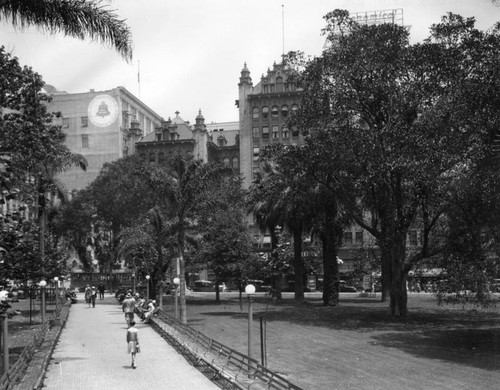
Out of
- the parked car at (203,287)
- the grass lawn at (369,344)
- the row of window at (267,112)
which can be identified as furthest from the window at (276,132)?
the grass lawn at (369,344)

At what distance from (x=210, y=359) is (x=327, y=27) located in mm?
23249

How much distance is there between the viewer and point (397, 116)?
34.2 m

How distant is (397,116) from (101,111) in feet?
251

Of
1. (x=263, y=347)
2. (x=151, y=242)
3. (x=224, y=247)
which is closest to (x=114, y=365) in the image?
(x=263, y=347)

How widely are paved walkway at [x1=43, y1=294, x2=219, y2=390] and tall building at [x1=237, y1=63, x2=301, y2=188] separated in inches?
2697

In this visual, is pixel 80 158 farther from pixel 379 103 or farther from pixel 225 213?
pixel 379 103

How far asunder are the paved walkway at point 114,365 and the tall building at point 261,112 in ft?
225

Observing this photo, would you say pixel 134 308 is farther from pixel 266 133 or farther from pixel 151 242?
pixel 266 133

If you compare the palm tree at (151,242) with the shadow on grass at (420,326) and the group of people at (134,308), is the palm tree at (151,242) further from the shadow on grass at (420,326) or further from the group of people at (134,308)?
the shadow on grass at (420,326)

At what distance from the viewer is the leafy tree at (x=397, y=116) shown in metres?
31.2

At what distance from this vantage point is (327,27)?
37844 millimetres

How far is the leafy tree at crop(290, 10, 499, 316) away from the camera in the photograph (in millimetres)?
31172

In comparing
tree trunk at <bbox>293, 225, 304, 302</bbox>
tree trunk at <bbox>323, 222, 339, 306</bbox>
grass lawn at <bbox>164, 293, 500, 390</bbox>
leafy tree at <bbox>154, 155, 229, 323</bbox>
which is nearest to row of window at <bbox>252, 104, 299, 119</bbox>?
tree trunk at <bbox>293, 225, 304, 302</bbox>

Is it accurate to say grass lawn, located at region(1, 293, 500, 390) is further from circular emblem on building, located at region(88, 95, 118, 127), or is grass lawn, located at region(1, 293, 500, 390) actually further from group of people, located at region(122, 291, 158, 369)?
circular emblem on building, located at region(88, 95, 118, 127)
